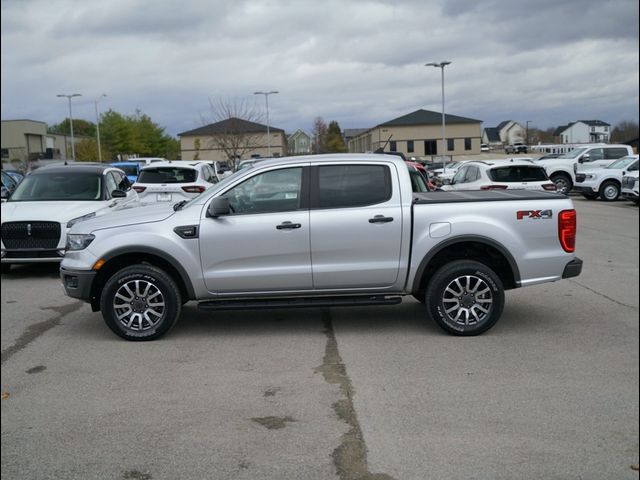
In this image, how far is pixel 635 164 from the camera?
23156 mm

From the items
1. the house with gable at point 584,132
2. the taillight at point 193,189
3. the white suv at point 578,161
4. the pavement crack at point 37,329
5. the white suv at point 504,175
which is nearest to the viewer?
the pavement crack at point 37,329

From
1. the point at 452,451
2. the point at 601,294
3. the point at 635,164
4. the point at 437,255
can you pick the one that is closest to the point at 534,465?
the point at 452,451

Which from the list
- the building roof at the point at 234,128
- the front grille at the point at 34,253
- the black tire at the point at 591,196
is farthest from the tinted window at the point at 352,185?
the black tire at the point at 591,196

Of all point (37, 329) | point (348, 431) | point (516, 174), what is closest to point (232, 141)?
point (516, 174)

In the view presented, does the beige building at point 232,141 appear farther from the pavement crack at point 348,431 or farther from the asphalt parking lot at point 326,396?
the pavement crack at point 348,431

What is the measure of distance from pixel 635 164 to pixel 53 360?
21682 mm

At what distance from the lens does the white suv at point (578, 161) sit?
88.1 feet

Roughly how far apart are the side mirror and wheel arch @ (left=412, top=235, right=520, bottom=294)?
201 cm

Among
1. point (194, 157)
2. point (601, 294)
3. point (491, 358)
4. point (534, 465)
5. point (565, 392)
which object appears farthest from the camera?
point (194, 157)

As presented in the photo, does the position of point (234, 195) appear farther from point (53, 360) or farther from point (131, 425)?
point (131, 425)

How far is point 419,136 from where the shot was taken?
9.94 meters

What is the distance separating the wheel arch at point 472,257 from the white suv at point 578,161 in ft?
64.9

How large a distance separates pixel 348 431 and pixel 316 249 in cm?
260

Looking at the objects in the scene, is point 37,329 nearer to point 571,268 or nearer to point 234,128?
point 571,268
